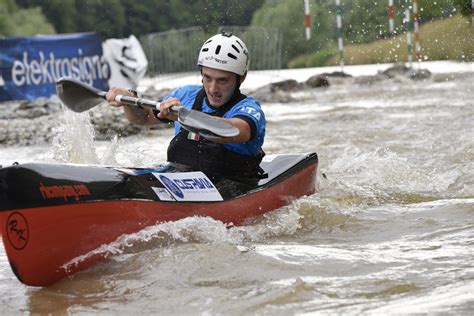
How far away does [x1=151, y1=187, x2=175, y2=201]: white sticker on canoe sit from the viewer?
4.88 metres

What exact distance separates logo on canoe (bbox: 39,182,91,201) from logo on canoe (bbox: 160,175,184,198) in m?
0.59

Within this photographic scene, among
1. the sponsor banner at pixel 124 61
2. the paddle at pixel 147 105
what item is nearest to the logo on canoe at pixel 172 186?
the paddle at pixel 147 105

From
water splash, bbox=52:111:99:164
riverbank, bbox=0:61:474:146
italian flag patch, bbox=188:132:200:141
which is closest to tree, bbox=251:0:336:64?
riverbank, bbox=0:61:474:146

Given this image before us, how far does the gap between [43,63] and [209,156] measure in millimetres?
10737

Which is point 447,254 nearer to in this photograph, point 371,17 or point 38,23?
point 371,17

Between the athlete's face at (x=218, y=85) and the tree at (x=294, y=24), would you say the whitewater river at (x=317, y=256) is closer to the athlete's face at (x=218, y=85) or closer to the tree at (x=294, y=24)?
the athlete's face at (x=218, y=85)

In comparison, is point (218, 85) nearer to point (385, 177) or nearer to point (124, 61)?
point (385, 177)

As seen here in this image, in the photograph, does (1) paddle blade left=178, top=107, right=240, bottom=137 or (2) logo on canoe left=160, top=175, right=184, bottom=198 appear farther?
(2) logo on canoe left=160, top=175, right=184, bottom=198

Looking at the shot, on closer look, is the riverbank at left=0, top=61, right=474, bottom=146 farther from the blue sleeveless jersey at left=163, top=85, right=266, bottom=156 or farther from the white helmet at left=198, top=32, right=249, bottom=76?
the white helmet at left=198, top=32, right=249, bottom=76

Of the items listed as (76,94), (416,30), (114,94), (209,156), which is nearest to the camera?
(209,156)

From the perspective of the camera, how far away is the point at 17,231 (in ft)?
14.0

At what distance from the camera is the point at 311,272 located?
4.40 metres

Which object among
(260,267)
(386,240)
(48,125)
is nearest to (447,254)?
(386,240)

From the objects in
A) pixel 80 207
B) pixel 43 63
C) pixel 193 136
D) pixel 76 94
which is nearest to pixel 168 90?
pixel 43 63
